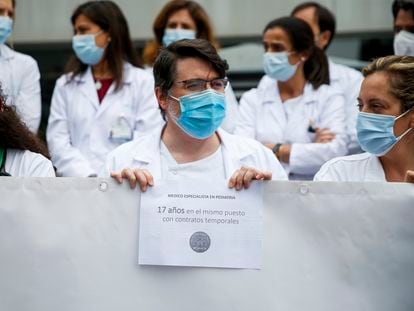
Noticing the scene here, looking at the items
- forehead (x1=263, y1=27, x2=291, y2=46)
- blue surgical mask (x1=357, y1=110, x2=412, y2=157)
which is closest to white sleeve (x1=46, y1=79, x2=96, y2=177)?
forehead (x1=263, y1=27, x2=291, y2=46)

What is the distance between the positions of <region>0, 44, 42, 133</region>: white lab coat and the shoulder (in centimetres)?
255

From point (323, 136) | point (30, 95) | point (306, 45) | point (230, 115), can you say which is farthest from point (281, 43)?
point (30, 95)

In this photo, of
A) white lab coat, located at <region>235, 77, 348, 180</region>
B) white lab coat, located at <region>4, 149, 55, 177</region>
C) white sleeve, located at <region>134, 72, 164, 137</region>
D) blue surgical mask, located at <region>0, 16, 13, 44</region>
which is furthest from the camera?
blue surgical mask, located at <region>0, 16, 13, 44</region>

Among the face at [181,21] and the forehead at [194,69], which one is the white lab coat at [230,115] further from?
the forehead at [194,69]

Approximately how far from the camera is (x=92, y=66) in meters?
5.95

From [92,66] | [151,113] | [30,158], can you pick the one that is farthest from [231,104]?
[30,158]

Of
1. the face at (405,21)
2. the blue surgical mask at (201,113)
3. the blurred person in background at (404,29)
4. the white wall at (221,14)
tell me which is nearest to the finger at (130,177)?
the blue surgical mask at (201,113)

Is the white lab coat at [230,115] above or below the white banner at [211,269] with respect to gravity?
above

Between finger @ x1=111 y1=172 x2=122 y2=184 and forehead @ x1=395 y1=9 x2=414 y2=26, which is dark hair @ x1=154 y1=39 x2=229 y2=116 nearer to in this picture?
finger @ x1=111 y1=172 x2=122 y2=184

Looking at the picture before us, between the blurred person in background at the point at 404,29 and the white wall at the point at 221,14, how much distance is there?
3.04ft

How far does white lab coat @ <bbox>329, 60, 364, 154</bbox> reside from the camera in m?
5.64

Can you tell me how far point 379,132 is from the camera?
148 inches

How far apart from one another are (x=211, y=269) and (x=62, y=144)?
8.40ft

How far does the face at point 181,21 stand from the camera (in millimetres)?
6211
